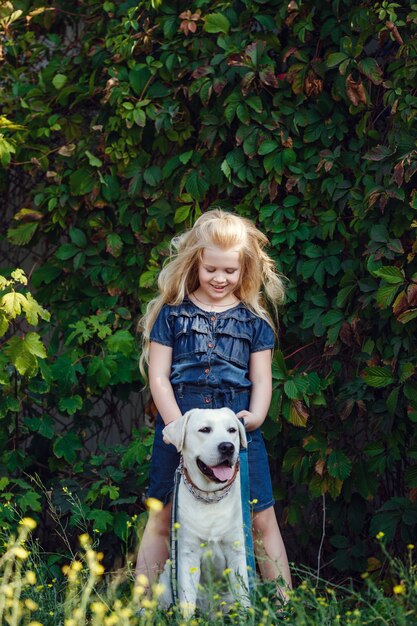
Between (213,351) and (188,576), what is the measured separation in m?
0.83

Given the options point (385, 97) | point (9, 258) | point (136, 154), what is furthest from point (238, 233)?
point (9, 258)

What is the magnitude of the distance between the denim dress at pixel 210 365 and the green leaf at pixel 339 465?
0.40 meters

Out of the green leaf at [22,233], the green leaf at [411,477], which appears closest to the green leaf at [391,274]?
the green leaf at [411,477]

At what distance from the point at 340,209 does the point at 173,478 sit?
1.32 m

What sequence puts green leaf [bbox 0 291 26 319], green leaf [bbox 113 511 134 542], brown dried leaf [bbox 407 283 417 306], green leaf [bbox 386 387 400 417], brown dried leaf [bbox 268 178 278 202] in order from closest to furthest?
brown dried leaf [bbox 407 283 417 306] < green leaf [bbox 386 387 400 417] < green leaf [bbox 0 291 26 319] < brown dried leaf [bbox 268 178 278 202] < green leaf [bbox 113 511 134 542]

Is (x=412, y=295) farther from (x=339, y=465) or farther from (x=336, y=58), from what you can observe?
(x=336, y=58)

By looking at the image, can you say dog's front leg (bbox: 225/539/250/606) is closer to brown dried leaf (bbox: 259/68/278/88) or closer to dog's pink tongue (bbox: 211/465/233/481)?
dog's pink tongue (bbox: 211/465/233/481)

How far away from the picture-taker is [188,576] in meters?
3.10

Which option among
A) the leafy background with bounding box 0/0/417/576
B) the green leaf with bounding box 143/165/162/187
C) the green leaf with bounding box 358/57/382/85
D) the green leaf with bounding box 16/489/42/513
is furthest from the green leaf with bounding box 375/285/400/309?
the green leaf with bounding box 16/489/42/513

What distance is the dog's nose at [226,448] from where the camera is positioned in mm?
3047

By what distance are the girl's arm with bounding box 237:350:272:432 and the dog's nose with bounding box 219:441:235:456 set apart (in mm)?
345

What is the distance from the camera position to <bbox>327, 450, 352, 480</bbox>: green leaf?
12.9ft

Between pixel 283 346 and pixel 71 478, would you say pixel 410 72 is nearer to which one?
pixel 283 346

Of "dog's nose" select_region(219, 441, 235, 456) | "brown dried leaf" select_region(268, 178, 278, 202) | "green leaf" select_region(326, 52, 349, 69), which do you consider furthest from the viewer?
"brown dried leaf" select_region(268, 178, 278, 202)
